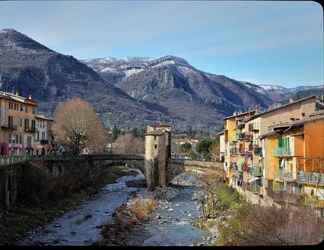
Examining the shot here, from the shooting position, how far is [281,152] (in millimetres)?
24578

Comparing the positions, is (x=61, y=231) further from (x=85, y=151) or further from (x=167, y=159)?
(x=85, y=151)

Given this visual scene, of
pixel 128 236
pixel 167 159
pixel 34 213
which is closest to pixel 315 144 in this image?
pixel 128 236

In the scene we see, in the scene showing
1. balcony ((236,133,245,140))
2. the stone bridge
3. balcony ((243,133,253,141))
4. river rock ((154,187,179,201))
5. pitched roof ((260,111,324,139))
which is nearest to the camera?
pitched roof ((260,111,324,139))

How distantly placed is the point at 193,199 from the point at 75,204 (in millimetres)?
10313

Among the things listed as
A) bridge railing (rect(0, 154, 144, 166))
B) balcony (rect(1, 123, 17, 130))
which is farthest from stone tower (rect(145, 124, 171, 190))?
balcony (rect(1, 123, 17, 130))

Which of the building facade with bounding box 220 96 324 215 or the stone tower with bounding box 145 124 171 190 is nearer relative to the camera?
the building facade with bounding box 220 96 324 215

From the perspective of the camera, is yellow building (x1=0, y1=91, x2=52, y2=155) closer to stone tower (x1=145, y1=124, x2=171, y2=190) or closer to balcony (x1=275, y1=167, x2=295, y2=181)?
stone tower (x1=145, y1=124, x2=171, y2=190)

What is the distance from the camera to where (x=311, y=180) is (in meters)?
19.2

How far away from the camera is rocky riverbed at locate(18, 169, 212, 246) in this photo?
22078mm

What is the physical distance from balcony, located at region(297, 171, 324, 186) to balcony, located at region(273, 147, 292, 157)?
2.56 m

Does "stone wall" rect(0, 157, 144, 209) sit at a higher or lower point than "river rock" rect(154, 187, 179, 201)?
higher

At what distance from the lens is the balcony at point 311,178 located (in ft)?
60.4

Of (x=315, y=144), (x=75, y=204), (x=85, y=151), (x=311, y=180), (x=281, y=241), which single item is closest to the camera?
(x=281, y=241)

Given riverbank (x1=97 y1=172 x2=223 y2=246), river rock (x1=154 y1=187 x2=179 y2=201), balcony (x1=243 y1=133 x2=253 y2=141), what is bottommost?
riverbank (x1=97 y1=172 x2=223 y2=246)
